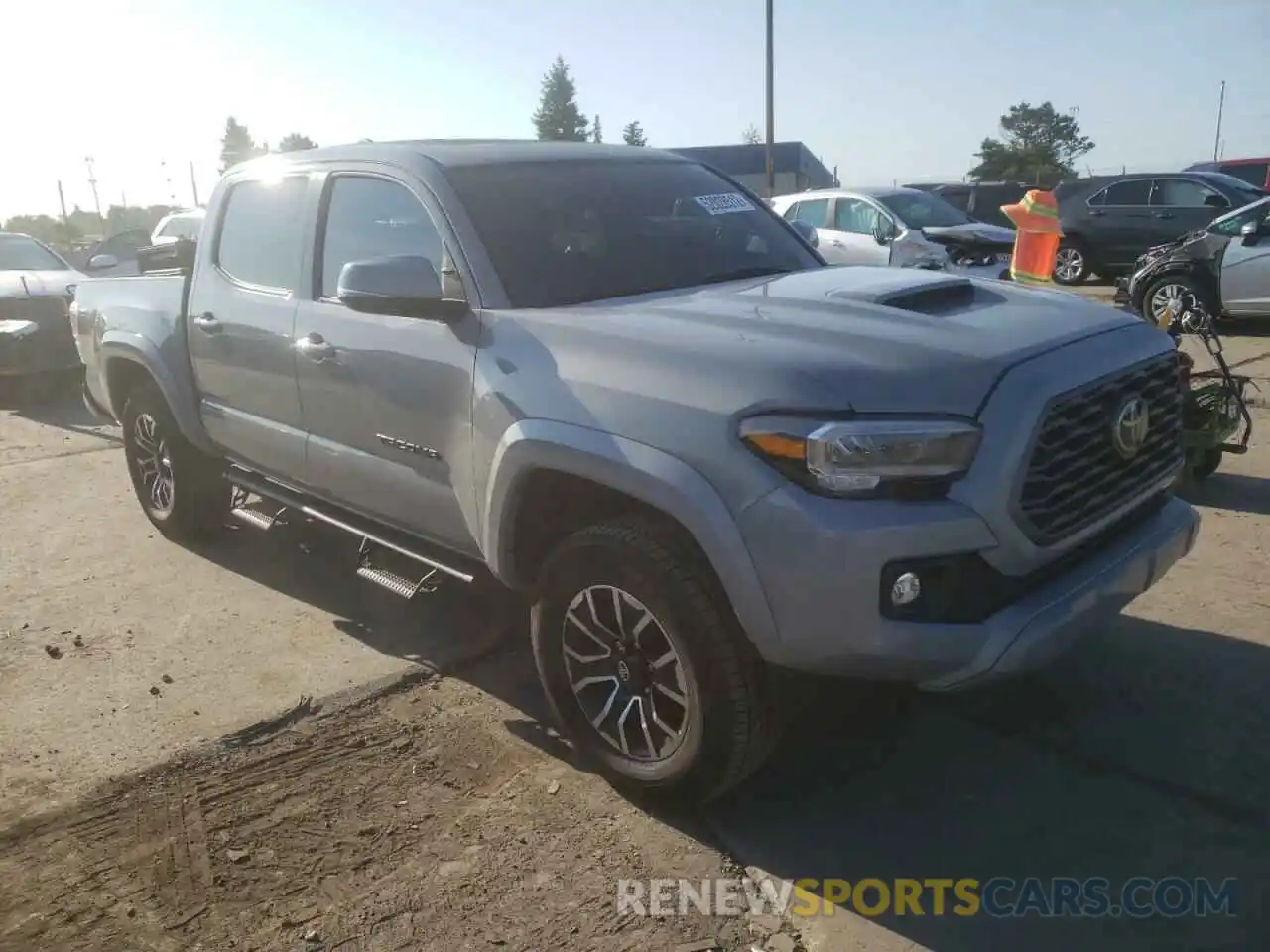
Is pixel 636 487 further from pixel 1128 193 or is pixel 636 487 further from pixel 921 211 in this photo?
pixel 1128 193

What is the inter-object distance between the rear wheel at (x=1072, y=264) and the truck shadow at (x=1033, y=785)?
44.3 ft

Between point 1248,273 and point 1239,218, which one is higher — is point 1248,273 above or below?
below

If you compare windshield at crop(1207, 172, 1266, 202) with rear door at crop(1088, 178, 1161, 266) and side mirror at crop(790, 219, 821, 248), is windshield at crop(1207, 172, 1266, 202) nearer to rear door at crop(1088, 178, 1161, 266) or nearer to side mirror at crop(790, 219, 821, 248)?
rear door at crop(1088, 178, 1161, 266)

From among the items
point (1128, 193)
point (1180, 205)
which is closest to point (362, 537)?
point (1180, 205)

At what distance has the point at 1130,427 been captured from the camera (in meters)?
3.01

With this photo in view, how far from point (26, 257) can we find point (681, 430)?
449 inches

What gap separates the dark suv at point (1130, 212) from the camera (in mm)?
15117

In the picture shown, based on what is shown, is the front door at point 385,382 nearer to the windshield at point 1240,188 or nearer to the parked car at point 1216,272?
the parked car at point 1216,272

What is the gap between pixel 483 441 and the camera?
334cm

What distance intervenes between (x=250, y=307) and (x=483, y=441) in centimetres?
182

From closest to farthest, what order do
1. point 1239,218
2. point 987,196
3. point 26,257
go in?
point 1239,218
point 26,257
point 987,196

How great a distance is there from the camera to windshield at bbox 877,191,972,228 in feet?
41.7

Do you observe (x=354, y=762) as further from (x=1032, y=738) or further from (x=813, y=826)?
(x=1032, y=738)

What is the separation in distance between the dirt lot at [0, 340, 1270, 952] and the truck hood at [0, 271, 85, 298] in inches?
270
